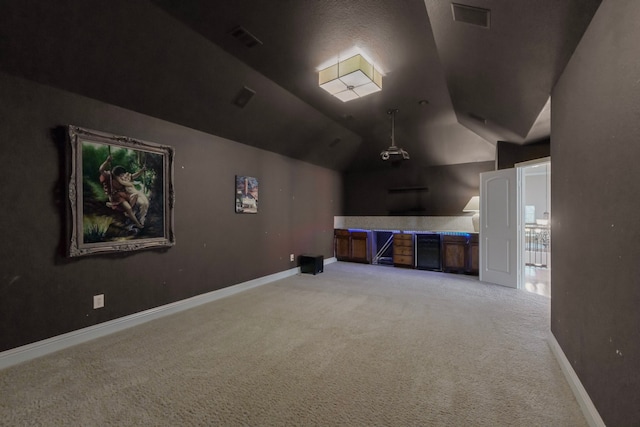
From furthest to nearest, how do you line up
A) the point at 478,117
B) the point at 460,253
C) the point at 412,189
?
the point at 412,189 < the point at 460,253 < the point at 478,117

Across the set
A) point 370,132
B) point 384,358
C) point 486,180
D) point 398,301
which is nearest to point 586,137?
point 384,358

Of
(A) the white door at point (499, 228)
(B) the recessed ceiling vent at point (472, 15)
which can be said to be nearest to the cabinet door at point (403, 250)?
(A) the white door at point (499, 228)

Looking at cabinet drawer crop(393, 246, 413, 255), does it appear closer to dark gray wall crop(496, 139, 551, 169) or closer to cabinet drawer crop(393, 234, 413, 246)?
cabinet drawer crop(393, 234, 413, 246)

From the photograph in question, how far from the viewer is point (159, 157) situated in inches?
136

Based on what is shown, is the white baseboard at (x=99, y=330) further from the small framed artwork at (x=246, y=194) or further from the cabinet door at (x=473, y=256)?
the cabinet door at (x=473, y=256)

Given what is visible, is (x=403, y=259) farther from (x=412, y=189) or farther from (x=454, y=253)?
(x=412, y=189)

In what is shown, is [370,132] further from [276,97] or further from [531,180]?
[531,180]

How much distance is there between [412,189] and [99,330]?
6747mm

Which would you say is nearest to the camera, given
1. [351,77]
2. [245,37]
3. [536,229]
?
[245,37]

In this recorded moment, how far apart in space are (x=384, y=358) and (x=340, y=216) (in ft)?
18.2

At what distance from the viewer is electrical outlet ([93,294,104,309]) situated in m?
2.84

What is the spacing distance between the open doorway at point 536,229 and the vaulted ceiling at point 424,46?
136 centimetres

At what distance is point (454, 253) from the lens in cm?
583

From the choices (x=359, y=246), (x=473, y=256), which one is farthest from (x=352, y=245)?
(x=473, y=256)
